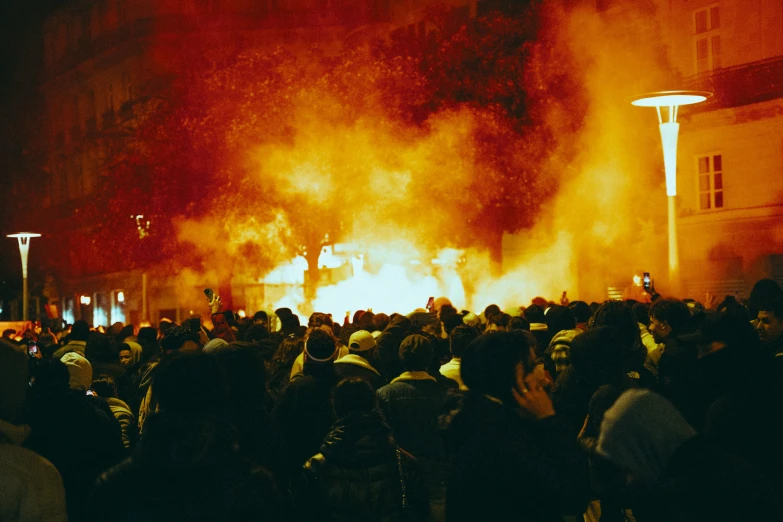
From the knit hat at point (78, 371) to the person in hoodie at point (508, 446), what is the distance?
3152 mm

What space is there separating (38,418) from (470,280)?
900 inches

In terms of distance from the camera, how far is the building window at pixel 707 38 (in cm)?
2452

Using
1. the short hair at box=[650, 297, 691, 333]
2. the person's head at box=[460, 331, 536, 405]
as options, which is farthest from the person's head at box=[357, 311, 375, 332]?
the person's head at box=[460, 331, 536, 405]

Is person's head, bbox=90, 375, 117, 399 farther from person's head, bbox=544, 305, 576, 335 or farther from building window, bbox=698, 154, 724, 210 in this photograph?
building window, bbox=698, 154, 724, 210

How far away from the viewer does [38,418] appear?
4230mm

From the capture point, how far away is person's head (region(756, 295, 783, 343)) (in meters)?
6.55

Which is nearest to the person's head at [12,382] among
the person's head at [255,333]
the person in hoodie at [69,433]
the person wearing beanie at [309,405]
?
the person in hoodie at [69,433]

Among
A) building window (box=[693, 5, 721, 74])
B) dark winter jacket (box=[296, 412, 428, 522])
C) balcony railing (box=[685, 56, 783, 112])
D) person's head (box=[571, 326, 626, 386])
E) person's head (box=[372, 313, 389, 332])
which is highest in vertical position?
building window (box=[693, 5, 721, 74])

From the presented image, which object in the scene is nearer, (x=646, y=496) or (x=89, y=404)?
(x=646, y=496)

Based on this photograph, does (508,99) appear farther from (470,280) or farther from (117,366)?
(117,366)

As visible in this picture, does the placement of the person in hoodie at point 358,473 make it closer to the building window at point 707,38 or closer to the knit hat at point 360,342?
the knit hat at point 360,342

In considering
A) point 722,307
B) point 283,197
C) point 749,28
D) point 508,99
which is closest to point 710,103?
point 749,28

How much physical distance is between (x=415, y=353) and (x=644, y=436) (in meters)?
2.66

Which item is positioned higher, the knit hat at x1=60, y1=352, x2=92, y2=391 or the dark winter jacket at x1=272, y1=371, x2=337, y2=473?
the knit hat at x1=60, y1=352, x2=92, y2=391
